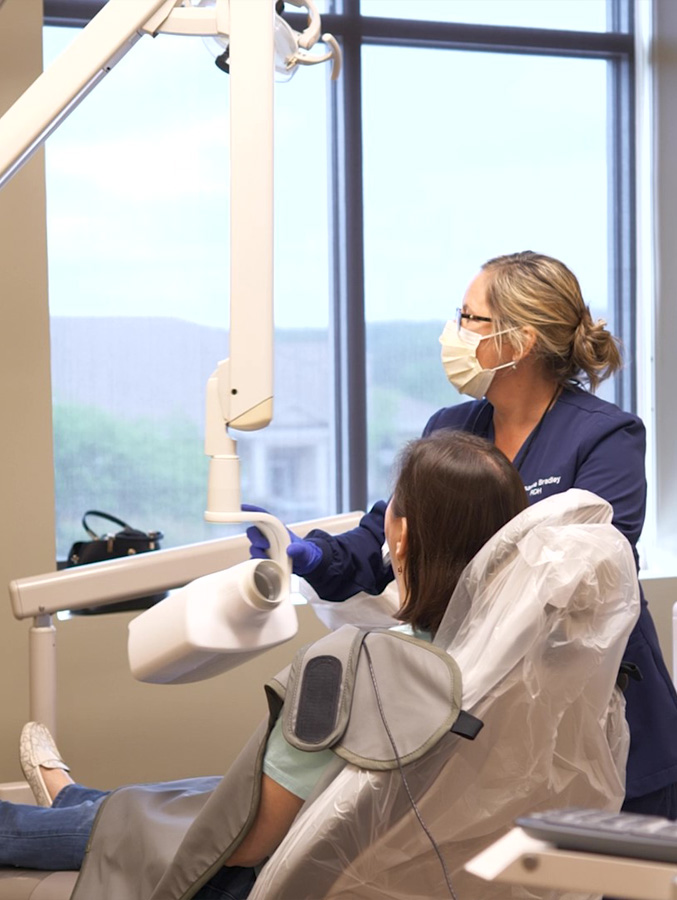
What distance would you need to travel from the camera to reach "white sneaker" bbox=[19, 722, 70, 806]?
2.02 metres

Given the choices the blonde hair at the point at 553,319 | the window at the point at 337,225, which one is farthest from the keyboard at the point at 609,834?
the window at the point at 337,225

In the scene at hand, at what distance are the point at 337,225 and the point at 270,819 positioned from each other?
2.46 meters

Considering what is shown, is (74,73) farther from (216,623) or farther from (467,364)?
(467,364)

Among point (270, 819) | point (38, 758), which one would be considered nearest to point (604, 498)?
point (270, 819)

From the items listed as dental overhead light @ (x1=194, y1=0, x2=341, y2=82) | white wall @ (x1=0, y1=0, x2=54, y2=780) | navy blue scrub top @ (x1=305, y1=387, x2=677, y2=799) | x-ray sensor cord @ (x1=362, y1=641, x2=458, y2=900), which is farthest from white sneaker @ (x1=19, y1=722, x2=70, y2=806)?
dental overhead light @ (x1=194, y1=0, x2=341, y2=82)

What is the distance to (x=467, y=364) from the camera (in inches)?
78.5

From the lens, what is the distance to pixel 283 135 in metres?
3.43

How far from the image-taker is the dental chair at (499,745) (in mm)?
1257

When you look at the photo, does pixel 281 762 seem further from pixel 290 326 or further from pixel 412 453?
pixel 290 326

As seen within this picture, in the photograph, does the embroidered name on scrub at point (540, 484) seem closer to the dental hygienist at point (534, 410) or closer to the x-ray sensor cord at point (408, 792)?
the dental hygienist at point (534, 410)

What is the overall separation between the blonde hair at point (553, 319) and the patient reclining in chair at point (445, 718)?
1.86 feet

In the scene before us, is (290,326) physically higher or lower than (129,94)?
lower

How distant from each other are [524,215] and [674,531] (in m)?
1.22

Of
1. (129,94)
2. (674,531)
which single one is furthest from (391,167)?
(674,531)
